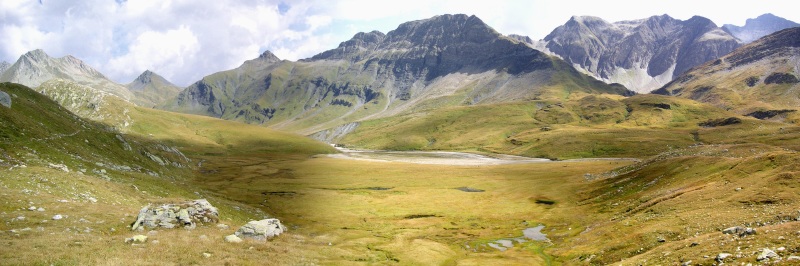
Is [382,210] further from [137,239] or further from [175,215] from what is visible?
[137,239]

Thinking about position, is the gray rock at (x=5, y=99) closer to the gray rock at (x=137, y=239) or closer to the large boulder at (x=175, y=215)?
the large boulder at (x=175, y=215)

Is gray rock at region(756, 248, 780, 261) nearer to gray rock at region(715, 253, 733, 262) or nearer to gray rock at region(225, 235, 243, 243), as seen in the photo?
gray rock at region(715, 253, 733, 262)

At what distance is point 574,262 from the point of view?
5388 cm

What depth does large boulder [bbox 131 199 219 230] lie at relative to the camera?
132ft

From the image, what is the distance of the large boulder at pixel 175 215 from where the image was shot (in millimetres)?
40312

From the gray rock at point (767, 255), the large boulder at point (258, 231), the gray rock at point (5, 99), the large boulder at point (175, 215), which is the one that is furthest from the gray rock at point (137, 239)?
the gray rock at point (5, 99)

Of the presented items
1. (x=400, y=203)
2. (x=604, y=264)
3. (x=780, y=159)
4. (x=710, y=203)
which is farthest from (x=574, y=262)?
(x=400, y=203)

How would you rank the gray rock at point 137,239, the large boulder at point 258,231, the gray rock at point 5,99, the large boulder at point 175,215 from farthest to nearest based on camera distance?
the gray rock at point 5,99, the large boulder at point 258,231, the large boulder at point 175,215, the gray rock at point 137,239

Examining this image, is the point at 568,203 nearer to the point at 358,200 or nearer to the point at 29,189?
the point at 358,200

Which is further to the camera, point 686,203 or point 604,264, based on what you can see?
point 686,203

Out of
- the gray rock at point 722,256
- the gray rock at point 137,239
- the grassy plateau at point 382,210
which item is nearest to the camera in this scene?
the gray rock at point 722,256

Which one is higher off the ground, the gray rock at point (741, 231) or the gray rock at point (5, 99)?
the gray rock at point (5, 99)

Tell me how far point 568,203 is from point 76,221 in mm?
96314

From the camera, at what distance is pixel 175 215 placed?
42406 millimetres
